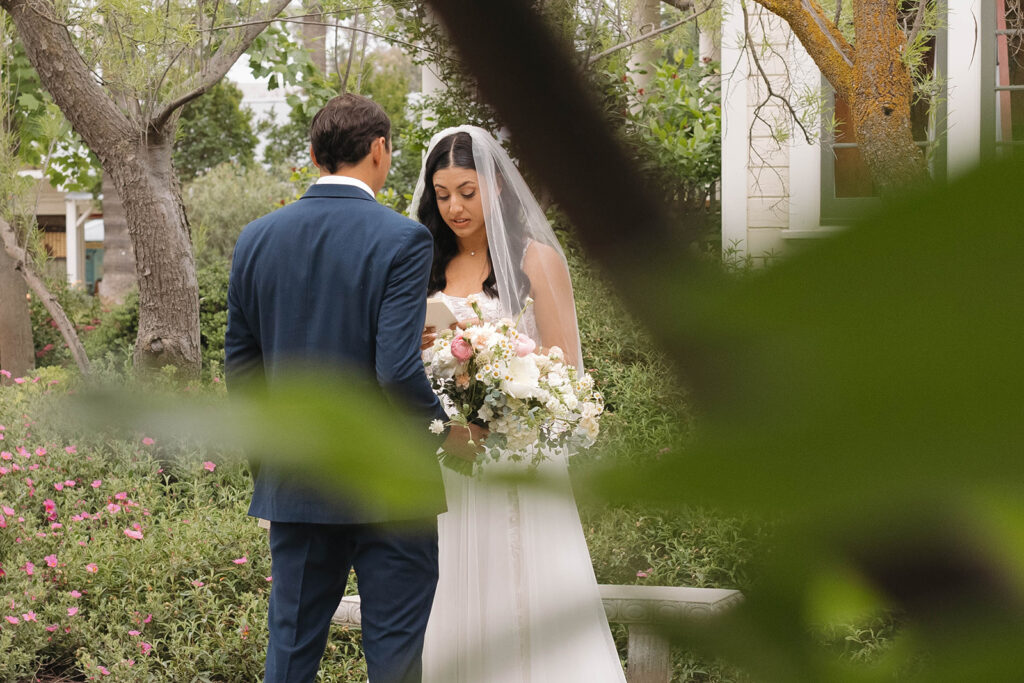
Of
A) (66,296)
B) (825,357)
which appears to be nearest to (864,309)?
(825,357)

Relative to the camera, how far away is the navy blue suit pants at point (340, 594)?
2.24 meters

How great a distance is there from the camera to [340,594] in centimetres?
237

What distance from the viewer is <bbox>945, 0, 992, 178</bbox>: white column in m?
0.08

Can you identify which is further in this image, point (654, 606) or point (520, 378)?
point (520, 378)

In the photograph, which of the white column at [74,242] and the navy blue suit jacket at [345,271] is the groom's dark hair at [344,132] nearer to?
the navy blue suit jacket at [345,271]

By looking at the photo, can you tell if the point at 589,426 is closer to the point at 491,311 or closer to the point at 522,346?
the point at 522,346

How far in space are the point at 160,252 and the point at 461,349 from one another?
3.58 meters

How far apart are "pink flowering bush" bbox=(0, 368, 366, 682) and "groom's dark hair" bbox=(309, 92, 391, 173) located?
124 cm

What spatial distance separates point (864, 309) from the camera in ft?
0.27

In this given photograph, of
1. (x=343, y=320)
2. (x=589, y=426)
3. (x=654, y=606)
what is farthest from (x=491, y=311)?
(x=654, y=606)

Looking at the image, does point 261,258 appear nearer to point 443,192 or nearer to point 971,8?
point 443,192

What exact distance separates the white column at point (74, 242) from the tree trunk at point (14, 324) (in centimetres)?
938

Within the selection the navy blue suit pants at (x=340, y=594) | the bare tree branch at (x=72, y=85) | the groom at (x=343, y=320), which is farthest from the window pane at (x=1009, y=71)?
the bare tree branch at (x=72, y=85)

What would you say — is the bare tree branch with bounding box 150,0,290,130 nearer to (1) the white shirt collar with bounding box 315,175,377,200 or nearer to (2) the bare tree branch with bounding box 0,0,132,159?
(2) the bare tree branch with bounding box 0,0,132,159
